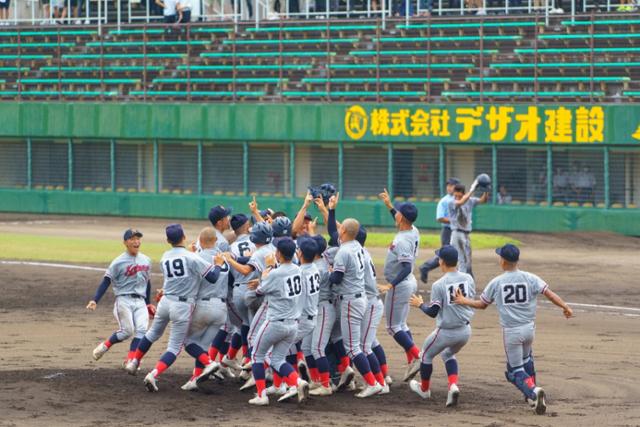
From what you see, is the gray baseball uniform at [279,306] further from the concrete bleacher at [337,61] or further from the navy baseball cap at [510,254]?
the concrete bleacher at [337,61]

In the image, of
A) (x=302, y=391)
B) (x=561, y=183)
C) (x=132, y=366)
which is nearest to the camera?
(x=302, y=391)

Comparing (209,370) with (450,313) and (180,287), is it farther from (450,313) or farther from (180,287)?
(450,313)

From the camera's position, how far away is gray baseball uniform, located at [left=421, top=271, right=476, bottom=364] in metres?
13.8

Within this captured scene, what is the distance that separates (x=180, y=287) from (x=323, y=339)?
1.73 metres

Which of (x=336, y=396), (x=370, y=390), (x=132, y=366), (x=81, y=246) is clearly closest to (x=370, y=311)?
(x=370, y=390)

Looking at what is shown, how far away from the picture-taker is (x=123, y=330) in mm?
15555

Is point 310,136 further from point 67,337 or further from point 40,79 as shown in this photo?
point 67,337

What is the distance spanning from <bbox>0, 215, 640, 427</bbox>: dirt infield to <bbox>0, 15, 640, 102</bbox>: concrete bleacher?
11.3 metres

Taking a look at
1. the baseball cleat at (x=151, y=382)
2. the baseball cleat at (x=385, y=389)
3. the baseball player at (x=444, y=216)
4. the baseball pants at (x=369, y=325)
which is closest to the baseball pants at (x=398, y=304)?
the baseball pants at (x=369, y=325)

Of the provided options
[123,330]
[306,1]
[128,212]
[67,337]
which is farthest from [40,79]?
[123,330]

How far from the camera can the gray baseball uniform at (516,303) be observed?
13.5 m

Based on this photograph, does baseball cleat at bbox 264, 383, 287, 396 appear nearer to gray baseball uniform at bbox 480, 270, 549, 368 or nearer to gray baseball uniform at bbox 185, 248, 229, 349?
gray baseball uniform at bbox 185, 248, 229, 349

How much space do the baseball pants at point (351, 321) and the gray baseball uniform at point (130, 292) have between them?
8.64 feet

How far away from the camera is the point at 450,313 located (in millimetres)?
13906
